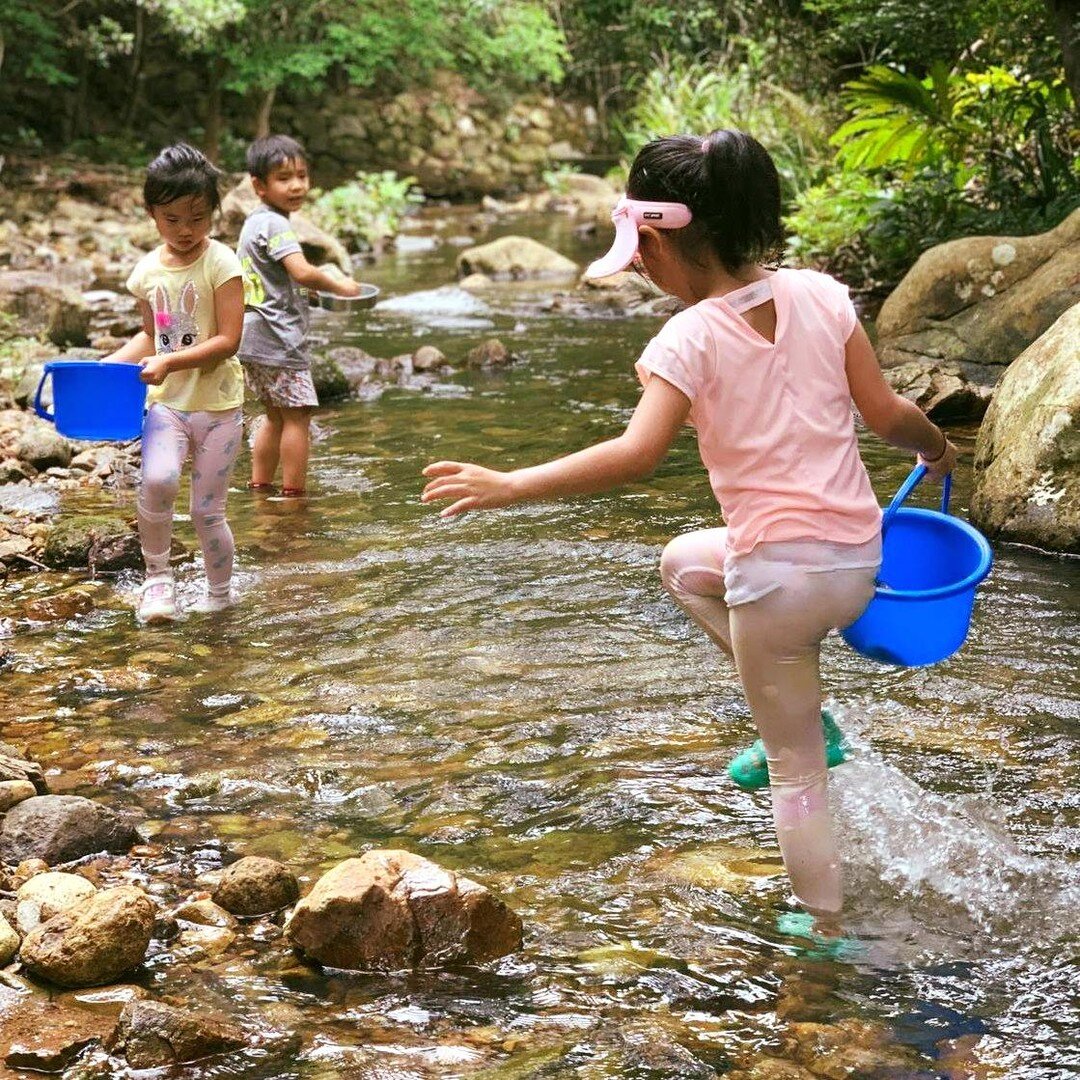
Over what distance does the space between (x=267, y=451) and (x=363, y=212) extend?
12.5 metres

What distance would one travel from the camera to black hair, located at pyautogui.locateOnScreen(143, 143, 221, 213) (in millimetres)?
4359

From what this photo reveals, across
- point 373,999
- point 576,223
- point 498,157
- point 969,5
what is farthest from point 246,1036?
point 498,157

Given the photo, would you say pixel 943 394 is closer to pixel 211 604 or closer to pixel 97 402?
pixel 211 604

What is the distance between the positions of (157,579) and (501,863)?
2182 millimetres

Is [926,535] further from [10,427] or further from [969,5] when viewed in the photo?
[969,5]

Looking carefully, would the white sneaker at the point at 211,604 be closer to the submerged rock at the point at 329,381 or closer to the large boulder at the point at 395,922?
the large boulder at the point at 395,922

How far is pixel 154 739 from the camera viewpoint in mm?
3729

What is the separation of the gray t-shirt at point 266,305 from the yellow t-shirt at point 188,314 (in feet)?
4.12

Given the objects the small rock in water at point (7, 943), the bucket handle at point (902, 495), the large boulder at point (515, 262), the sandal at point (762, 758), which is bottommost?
the small rock in water at point (7, 943)

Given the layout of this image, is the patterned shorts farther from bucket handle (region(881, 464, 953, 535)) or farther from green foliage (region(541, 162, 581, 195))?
green foliage (region(541, 162, 581, 195))

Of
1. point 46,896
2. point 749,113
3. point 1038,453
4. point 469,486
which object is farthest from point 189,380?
point 749,113

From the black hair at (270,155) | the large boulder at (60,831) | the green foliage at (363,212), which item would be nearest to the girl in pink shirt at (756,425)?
the large boulder at (60,831)

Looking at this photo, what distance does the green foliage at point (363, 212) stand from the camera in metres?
17.8

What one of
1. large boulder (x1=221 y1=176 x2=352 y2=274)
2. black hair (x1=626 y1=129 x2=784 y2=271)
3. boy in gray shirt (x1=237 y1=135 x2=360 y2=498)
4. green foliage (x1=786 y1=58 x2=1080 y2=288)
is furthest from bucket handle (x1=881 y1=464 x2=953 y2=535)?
large boulder (x1=221 y1=176 x2=352 y2=274)
